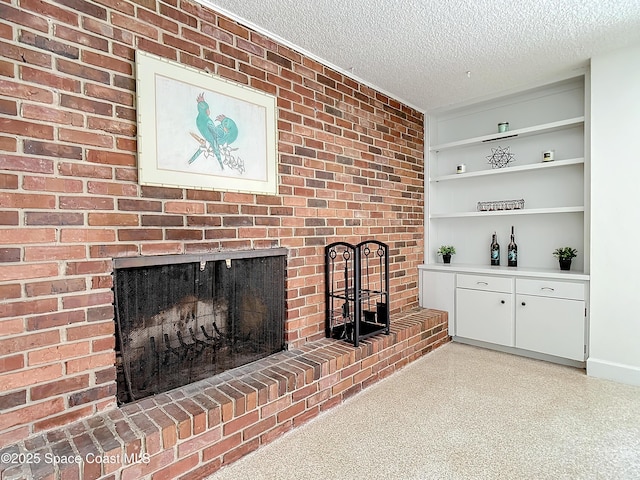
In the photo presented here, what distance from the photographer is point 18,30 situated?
1427 millimetres

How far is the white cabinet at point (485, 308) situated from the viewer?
3230 millimetres

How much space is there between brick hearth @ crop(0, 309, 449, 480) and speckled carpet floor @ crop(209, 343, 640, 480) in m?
0.10

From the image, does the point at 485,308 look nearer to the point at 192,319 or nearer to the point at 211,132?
the point at 192,319

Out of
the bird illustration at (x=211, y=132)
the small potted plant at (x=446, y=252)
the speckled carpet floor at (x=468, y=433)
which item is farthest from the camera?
the small potted plant at (x=446, y=252)

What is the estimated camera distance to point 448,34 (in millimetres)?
2348

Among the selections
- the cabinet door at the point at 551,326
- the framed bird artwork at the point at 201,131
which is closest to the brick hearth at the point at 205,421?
the framed bird artwork at the point at 201,131

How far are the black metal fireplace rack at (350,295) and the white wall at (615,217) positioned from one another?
1642 millimetres

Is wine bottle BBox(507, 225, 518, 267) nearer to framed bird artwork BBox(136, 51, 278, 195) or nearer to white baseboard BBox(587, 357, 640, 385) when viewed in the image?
white baseboard BBox(587, 357, 640, 385)

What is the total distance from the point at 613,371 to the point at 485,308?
101 cm

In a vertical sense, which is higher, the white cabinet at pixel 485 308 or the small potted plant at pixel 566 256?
the small potted plant at pixel 566 256

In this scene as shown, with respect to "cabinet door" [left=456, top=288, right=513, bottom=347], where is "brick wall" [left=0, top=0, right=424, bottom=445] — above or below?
above

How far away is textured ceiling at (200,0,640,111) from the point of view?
2.07 meters

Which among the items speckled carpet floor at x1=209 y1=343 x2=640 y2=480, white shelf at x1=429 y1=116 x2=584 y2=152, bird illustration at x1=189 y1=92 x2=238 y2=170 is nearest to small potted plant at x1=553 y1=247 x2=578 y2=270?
speckled carpet floor at x1=209 y1=343 x2=640 y2=480

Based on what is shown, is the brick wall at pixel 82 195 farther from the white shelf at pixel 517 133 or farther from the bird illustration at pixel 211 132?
the white shelf at pixel 517 133
